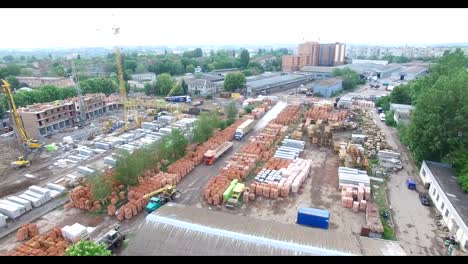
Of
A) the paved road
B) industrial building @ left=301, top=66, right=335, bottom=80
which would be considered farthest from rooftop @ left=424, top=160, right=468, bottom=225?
industrial building @ left=301, top=66, right=335, bottom=80

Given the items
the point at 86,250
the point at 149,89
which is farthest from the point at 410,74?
the point at 86,250

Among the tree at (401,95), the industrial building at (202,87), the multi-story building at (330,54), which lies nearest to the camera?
the tree at (401,95)

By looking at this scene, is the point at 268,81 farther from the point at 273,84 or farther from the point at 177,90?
the point at 177,90

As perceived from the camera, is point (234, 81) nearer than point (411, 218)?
No

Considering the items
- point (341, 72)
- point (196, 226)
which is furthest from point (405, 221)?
point (341, 72)

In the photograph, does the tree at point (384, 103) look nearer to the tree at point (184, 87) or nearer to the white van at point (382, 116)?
the white van at point (382, 116)

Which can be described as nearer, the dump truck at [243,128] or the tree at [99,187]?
the tree at [99,187]

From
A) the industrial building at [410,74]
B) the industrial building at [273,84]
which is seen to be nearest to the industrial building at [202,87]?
the industrial building at [273,84]
